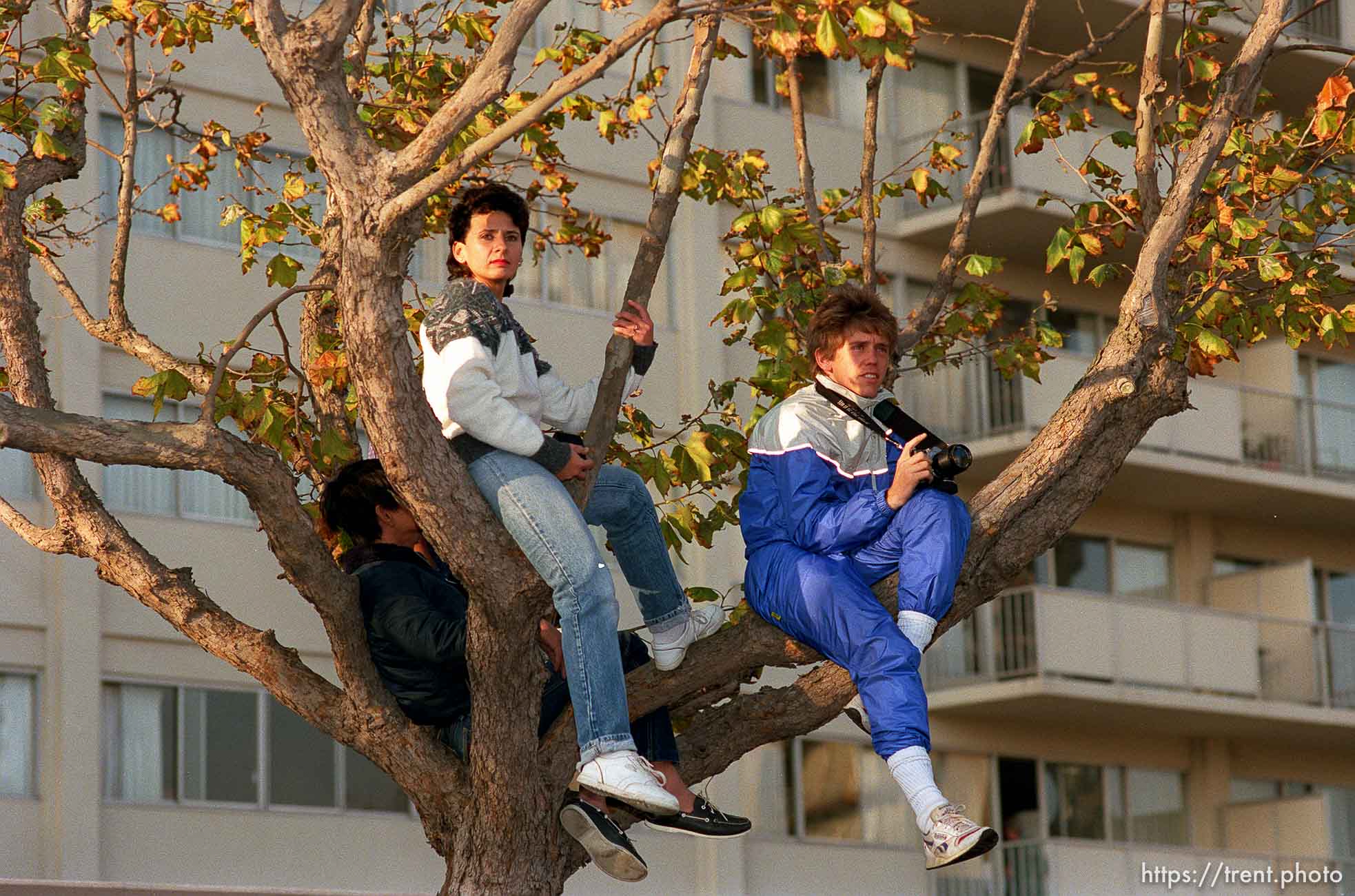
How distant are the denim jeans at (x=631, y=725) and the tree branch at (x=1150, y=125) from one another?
2633 millimetres

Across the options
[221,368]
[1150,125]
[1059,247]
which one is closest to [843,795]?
[1059,247]

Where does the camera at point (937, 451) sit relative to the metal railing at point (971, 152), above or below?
below

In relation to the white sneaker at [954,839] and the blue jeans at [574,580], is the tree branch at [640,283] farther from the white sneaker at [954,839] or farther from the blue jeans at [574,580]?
the white sneaker at [954,839]

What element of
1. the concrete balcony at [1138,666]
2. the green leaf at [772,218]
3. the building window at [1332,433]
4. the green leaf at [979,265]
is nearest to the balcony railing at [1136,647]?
the concrete balcony at [1138,666]

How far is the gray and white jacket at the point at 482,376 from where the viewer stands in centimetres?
653

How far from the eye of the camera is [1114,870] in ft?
68.5

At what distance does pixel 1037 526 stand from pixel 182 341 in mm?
11046

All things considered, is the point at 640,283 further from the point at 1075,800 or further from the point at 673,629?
the point at 1075,800

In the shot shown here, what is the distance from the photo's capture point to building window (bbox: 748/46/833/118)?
2183cm

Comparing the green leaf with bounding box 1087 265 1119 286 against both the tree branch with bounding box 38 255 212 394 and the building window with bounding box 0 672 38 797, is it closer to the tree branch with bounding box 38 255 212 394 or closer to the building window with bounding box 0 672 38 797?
the tree branch with bounding box 38 255 212 394

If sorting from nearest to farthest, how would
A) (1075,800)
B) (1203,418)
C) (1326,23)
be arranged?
(1075,800) < (1203,418) < (1326,23)

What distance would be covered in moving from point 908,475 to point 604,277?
13432mm

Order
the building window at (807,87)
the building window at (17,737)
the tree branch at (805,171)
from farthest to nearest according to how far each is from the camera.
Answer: the building window at (807,87) < the building window at (17,737) < the tree branch at (805,171)

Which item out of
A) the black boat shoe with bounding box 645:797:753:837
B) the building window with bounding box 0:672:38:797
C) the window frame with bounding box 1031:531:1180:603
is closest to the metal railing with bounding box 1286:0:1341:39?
the window frame with bounding box 1031:531:1180:603
